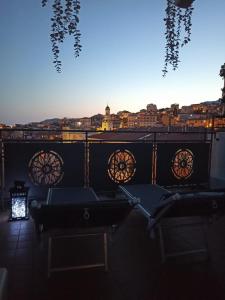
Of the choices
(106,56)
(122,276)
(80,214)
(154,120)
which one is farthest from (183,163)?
(154,120)

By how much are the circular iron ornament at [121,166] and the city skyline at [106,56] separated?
5.11 ft

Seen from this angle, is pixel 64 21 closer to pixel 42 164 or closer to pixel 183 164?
pixel 42 164

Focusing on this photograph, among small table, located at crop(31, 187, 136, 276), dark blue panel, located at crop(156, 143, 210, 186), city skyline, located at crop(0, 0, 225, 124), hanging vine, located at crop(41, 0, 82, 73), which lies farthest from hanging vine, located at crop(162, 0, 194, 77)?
small table, located at crop(31, 187, 136, 276)

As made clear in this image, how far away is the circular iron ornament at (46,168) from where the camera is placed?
4.66m

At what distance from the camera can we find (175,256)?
281 cm

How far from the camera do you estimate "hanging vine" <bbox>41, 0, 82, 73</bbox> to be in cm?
276

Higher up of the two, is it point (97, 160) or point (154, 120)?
point (154, 120)

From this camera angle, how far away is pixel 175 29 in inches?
143

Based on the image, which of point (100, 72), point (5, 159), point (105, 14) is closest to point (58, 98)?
point (100, 72)

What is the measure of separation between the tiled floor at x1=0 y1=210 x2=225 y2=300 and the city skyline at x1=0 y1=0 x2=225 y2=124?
97.7 inches

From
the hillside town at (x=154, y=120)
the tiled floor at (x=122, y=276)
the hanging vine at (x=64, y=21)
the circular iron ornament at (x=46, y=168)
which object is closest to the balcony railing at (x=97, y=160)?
the circular iron ornament at (x=46, y=168)

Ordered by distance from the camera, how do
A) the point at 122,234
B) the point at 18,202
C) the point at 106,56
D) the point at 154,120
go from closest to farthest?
the point at 122,234 → the point at 18,202 → the point at 106,56 → the point at 154,120

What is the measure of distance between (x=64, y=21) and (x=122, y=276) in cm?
260

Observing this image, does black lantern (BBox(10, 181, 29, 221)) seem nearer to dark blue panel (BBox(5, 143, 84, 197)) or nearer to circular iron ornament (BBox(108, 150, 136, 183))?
dark blue panel (BBox(5, 143, 84, 197))
